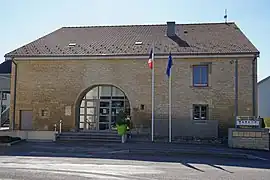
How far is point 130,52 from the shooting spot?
993 inches

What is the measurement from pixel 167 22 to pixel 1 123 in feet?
56.2

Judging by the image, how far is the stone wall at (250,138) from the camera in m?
19.5

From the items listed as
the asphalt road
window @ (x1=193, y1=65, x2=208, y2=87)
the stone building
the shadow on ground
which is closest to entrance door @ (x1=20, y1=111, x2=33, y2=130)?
the stone building

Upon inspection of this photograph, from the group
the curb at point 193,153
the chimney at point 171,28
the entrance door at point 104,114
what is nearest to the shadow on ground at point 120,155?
the curb at point 193,153

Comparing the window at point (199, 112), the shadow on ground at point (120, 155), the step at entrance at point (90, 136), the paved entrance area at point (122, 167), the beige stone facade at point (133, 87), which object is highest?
the beige stone facade at point (133, 87)

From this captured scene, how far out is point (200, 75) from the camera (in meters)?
24.6

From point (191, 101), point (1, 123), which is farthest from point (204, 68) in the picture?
point (1, 123)

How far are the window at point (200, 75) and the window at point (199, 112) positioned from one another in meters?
1.36

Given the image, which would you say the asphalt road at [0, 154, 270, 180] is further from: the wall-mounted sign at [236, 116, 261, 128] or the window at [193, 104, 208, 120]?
the window at [193, 104, 208, 120]

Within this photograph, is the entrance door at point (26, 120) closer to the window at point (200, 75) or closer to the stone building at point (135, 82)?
the stone building at point (135, 82)

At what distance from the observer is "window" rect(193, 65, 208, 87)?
80.4 ft

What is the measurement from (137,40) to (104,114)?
19.3ft

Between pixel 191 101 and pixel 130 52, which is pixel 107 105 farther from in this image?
pixel 191 101

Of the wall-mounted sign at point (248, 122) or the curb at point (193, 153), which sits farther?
the wall-mounted sign at point (248, 122)
